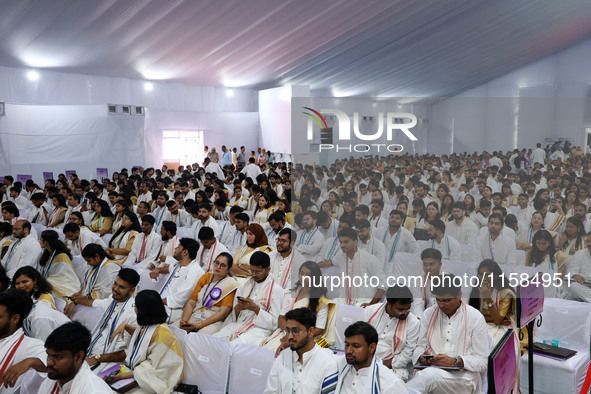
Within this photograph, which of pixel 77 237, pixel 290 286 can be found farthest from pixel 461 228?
pixel 77 237

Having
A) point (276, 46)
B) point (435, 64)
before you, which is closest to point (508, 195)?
point (276, 46)

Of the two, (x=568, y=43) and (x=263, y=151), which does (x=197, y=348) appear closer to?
(x=263, y=151)

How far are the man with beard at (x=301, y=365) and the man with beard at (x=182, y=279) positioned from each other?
1873mm

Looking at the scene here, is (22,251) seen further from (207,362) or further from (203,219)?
(207,362)

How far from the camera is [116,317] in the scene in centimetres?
398

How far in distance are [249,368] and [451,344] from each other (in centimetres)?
132

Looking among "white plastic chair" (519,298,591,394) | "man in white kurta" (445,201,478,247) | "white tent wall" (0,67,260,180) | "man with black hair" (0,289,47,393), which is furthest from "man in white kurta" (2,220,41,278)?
"white tent wall" (0,67,260,180)

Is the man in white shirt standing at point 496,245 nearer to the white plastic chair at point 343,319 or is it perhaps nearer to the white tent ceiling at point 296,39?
the white plastic chair at point 343,319

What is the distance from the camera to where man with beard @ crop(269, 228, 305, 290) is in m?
4.95

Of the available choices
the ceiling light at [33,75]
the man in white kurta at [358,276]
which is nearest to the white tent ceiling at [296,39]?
the ceiling light at [33,75]

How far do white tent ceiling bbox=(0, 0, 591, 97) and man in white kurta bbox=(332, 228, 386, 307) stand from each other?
26.9ft

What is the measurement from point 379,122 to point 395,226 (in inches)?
61.3

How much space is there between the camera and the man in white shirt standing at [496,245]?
5.83m

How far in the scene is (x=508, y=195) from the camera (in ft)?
28.0
